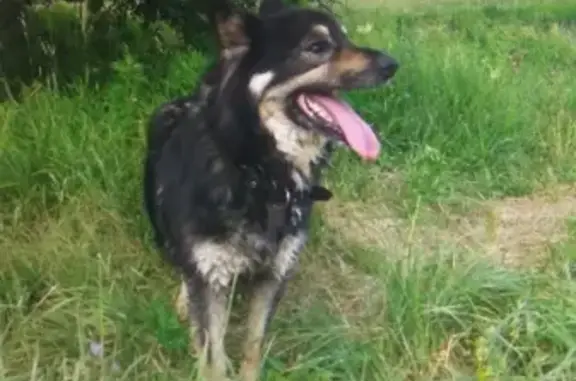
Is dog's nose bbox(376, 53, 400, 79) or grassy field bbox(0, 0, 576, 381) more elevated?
dog's nose bbox(376, 53, 400, 79)

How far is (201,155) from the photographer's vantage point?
3.12 m

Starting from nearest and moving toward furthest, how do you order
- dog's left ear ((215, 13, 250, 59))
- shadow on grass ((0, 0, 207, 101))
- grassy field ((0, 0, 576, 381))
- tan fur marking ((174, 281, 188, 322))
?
dog's left ear ((215, 13, 250, 59)) < grassy field ((0, 0, 576, 381)) < tan fur marking ((174, 281, 188, 322)) < shadow on grass ((0, 0, 207, 101))

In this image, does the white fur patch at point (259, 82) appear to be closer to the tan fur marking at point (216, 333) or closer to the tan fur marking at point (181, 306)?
the tan fur marking at point (216, 333)

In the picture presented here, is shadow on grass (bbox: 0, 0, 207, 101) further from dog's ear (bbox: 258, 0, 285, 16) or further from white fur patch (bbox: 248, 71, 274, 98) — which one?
white fur patch (bbox: 248, 71, 274, 98)

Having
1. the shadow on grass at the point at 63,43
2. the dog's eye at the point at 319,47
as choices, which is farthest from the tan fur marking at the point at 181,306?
the shadow on grass at the point at 63,43

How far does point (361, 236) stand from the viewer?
4.31m

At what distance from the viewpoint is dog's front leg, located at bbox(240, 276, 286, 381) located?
3.16 meters

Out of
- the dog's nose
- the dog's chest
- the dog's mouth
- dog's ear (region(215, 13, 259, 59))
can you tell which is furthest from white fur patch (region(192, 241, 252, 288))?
the dog's nose

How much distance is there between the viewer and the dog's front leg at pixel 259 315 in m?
3.16

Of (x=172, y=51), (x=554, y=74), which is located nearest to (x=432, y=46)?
(x=554, y=74)

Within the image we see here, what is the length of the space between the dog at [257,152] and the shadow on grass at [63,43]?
999 millimetres

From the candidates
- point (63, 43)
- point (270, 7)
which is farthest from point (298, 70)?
point (63, 43)

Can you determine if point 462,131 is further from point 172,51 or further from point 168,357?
point 168,357

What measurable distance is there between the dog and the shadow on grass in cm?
100
